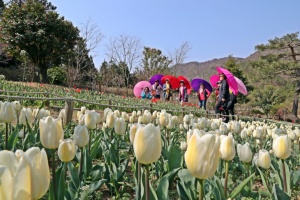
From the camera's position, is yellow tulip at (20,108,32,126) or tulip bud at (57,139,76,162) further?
yellow tulip at (20,108,32,126)

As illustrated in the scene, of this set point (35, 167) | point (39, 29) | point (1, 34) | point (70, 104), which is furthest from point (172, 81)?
point (35, 167)

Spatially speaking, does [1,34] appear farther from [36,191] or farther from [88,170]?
[36,191]

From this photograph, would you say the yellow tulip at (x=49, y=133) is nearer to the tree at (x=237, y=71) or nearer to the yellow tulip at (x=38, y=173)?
the yellow tulip at (x=38, y=173)

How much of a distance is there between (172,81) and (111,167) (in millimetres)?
16842

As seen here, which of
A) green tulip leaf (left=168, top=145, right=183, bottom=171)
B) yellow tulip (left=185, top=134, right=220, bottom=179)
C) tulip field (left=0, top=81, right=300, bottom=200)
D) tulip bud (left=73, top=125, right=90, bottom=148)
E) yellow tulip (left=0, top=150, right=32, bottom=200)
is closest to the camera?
yellow tulip (left=0, top=150, right=32, bottom=200)

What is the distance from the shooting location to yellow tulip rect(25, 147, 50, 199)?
0.73 m

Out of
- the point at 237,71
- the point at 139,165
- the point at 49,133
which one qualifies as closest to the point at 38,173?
the point at 49,133

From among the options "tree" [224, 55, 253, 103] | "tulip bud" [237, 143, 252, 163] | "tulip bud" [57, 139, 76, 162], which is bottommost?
"tulip bud" [237, 143, 252, 163]

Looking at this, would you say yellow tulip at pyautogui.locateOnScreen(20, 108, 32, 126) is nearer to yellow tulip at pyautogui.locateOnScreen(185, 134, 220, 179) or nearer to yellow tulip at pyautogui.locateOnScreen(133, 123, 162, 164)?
yellow tulip at pyautogui.locateOnScreen(133, 123, 162, 164)

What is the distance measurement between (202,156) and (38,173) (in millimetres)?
515

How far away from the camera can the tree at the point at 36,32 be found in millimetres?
19156

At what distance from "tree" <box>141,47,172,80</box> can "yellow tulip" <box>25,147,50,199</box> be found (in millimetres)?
34662

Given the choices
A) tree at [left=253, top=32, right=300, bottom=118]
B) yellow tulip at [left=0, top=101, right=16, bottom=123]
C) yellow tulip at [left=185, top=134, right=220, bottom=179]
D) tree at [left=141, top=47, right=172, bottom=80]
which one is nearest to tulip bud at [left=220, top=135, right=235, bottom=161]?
yellow tulip at [left=185, top=134, right=220, bottom=179]

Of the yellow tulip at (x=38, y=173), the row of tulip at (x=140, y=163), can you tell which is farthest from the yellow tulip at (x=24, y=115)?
the yellow tulip at (x=38, y=173)
